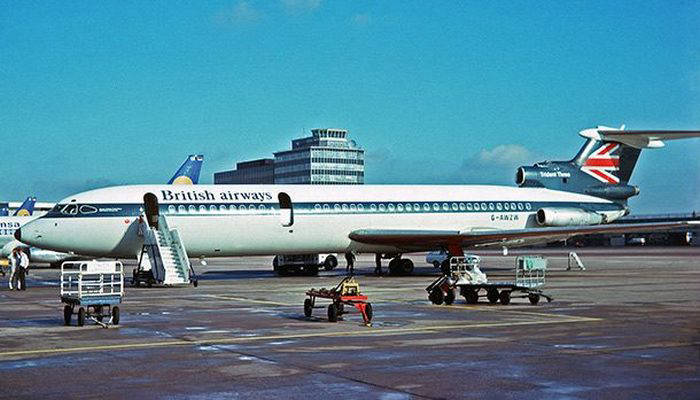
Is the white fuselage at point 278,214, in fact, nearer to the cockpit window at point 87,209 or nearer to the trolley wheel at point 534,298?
the cockpit window at point 87,209

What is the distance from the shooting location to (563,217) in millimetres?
41594

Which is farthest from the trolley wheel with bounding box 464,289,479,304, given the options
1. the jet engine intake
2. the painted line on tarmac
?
the jet engine intake

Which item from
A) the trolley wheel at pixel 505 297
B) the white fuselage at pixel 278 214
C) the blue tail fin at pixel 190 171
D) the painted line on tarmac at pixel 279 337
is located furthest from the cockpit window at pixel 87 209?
the blue tail fin at pixel 190 171

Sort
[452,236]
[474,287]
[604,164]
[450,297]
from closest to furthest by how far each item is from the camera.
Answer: [450,297] < [474,287] < [452,236] < [604,164]

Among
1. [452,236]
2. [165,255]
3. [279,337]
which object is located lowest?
[279,337]

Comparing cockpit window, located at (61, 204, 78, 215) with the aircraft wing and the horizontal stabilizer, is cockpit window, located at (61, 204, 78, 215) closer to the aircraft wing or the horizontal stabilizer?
the aircraft wing

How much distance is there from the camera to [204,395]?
9906 mm

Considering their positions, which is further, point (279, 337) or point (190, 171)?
point (190, 171)

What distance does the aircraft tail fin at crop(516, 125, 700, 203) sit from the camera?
43.4 m

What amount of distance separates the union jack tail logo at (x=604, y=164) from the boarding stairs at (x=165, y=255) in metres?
21.8

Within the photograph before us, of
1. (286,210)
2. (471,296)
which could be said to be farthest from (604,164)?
(471,296)

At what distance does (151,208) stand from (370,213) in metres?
9.83

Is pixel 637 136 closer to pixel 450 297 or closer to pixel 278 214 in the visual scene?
pixel 278 214

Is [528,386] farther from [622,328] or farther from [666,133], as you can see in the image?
[666,133]
